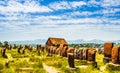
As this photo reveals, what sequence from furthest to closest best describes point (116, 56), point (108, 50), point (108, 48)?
1. point (108, 50)
2. point (108, 48)
3. point (116, 56)

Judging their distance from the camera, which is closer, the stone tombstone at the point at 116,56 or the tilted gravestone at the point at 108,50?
the stone tombstone at the point at 116,56

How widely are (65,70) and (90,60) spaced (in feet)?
26.3

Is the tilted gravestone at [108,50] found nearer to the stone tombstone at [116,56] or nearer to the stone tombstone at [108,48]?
the stone tombstone at [108,48]

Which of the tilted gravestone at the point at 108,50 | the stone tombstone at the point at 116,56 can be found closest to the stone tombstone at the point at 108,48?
the tilted gravestone at the point at 108,50

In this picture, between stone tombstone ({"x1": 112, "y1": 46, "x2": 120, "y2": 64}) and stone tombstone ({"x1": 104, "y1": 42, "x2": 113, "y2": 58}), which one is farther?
stone tombstone ({"x1": 104, "y1": 42, "x2": 113, "y2": 58})

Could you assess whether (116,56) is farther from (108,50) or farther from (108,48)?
(108,50)

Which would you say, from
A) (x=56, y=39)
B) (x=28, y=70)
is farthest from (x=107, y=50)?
(x=56, y=39)

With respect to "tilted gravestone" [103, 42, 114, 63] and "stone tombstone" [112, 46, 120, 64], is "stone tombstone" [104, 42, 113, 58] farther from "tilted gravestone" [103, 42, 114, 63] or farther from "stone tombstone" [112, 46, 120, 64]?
"stone tombstone" [112, 46, 120, 64]

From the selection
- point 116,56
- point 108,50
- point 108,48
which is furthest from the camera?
point 108,50

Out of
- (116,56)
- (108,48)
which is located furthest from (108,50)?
(116,56)

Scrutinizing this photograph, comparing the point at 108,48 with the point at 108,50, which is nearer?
the point at 108,48

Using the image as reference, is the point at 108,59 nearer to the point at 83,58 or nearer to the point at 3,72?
the point at 83,58

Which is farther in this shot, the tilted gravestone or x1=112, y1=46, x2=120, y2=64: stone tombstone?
the tilted gravestone

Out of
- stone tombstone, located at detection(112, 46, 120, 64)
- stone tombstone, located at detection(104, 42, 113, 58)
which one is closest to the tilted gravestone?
stone tombstone, located at detection(104, 42, 113, 58)
